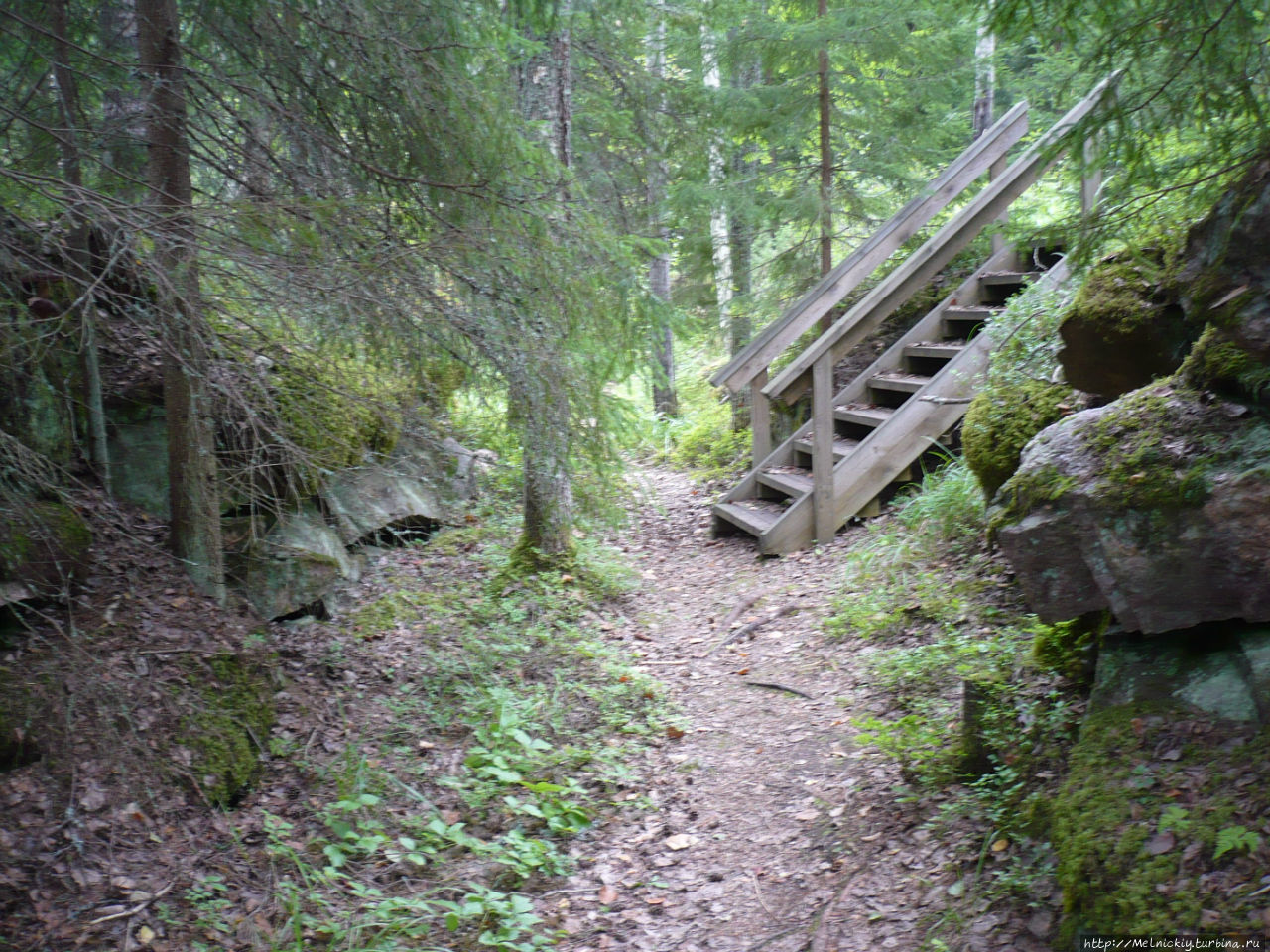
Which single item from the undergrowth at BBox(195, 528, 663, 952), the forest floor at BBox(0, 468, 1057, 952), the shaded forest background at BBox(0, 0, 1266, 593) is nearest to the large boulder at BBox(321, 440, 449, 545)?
the undergrowth at BBox(195, 528, 663, 952)

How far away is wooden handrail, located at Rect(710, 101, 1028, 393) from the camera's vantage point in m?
7.47

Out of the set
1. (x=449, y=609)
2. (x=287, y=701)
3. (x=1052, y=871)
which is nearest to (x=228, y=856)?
(x=287, y=701)

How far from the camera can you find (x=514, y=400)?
4.34m

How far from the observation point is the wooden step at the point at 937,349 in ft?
23.8

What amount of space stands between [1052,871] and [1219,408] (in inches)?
66.0

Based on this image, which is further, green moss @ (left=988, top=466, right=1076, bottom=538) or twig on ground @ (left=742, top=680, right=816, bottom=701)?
twig on ground @ (left=742, top=680, right=816, bottom=701)

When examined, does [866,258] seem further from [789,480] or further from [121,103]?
[121,103]

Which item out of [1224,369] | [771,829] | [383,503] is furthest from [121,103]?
[1224,369]

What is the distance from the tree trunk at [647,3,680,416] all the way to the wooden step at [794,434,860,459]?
1.31m

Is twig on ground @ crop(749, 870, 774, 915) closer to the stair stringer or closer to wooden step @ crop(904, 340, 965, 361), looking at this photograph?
the stair stringer

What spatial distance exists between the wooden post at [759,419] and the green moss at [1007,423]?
304 cm

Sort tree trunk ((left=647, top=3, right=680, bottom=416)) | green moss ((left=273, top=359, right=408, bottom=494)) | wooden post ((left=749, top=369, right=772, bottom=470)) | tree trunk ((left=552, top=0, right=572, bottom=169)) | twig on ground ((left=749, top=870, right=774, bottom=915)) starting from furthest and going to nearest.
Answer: wooden post ((left=749, top=369, right=772, bottom=470))
tree trunk ((left=552, top=0, right=572, bottom=169))
tree trunk ((left=647, top=3, right=680, bottom=416))
green moss ((left=273, top=359, right=408, bottom=494))
twig on ground ((left=749, top=870, right=774, bottom=915))

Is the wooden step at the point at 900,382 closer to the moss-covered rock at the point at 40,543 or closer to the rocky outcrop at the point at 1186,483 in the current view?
the rocky outcrop at the point at 1186,483

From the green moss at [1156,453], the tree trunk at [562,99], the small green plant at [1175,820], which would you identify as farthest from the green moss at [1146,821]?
the tree trunk at [562,99]
